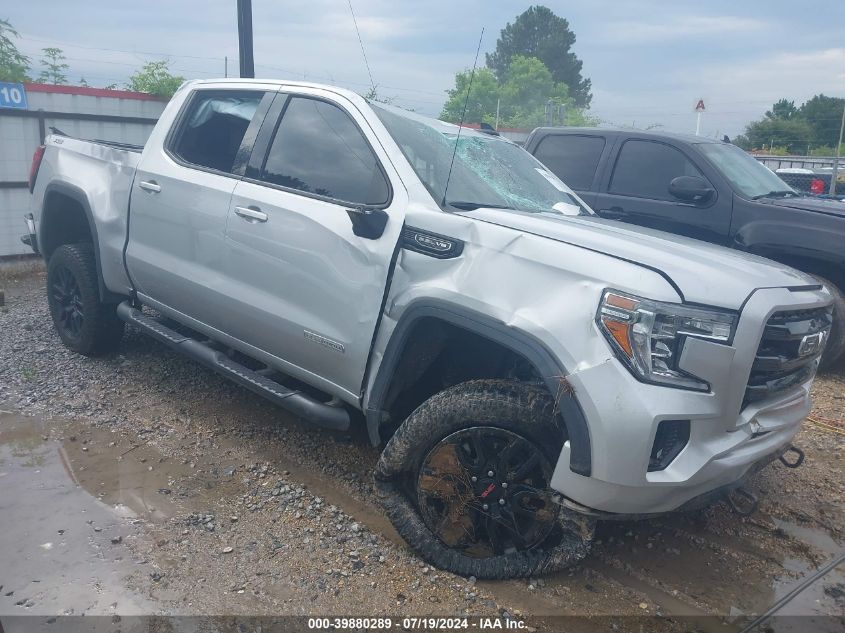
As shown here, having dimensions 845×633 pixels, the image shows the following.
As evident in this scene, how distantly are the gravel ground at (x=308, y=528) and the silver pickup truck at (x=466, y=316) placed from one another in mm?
272

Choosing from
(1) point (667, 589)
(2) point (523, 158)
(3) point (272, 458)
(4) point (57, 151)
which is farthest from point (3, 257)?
(1) point (667, 589)

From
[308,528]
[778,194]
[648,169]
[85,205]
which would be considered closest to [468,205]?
[308,528]

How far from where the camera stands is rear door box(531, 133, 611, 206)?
272 inches

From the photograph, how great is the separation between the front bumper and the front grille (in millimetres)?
97

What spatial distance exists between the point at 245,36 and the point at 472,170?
201 inches

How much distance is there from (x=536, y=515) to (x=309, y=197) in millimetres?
1844

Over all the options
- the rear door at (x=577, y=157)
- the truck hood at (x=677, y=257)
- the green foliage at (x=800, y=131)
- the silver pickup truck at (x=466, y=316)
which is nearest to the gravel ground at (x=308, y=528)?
the silver pickup truck at (x=466, y=316)

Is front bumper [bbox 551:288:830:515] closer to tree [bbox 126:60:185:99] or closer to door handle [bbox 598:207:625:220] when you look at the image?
door handle [bbox 598:207:625:220]

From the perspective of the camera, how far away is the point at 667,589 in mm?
3092

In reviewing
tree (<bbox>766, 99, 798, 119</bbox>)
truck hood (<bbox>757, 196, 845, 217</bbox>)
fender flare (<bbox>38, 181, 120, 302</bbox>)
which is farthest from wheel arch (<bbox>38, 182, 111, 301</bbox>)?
tree (<bbox>766, 99, 798, 119</bbox>)

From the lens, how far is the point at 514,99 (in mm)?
23266

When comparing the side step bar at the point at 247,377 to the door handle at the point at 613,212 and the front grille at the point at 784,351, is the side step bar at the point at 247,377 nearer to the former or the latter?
the front grille at the point at 784,351

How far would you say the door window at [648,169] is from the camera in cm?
654

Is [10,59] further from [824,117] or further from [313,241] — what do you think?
[824,117]
